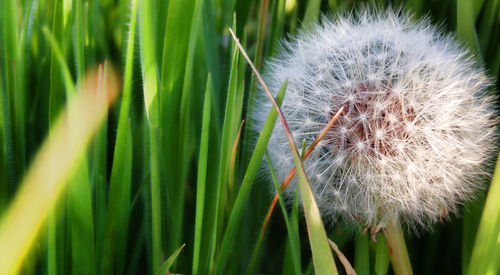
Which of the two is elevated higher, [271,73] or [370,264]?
[271,73]

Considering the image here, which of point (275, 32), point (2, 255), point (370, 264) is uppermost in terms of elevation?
point (275, 32)

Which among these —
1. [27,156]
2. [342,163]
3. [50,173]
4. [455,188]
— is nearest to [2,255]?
[50,173]

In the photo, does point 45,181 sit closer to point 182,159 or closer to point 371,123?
point 182,159

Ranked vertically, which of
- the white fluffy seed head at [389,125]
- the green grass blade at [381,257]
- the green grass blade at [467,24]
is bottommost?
the green grass blade at [381,257]

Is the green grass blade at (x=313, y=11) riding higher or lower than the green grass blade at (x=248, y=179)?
higher

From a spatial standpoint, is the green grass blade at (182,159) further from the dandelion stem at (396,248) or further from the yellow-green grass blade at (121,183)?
the dandelion stem at (396,248)

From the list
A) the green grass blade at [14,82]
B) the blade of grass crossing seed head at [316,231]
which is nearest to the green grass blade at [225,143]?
the blade of grass crossing seed head at [316,231]

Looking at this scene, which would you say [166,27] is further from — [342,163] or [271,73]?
[342,163]
